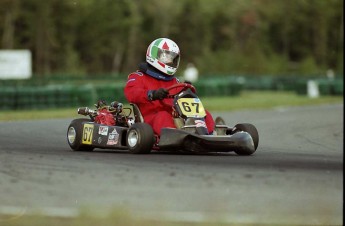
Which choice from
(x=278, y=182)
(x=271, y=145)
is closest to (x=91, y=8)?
(x=271, y=145)

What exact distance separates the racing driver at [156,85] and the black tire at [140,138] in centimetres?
28

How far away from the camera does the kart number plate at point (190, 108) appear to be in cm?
1160

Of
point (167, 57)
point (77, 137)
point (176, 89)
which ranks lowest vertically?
point (77, 137)

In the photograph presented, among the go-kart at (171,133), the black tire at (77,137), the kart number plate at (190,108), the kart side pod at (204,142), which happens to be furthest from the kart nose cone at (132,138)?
the black tire at (77,137)

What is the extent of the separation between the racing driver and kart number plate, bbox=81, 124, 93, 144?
661 millimetres

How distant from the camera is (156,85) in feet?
40.2

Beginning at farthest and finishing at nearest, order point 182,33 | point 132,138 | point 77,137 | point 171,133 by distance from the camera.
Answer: point 182,33, point 77,137, point 132,138, point 171,133

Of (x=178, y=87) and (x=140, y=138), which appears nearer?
(x=140, y=138)

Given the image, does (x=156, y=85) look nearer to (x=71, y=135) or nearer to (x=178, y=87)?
(x=178, y=87)

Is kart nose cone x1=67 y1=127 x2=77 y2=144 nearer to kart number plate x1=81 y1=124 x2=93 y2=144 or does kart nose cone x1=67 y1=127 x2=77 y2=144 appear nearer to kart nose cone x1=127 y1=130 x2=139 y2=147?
kart number plate x1=81 y1=124 x2=93 y2=144

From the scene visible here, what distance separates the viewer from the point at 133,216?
704cm

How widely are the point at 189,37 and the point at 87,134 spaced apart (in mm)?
75245

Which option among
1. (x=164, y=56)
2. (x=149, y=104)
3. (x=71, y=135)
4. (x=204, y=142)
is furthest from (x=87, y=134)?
(x=204, y=142)

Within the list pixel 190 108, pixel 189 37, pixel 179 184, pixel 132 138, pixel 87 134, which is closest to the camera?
pixel 179 184
